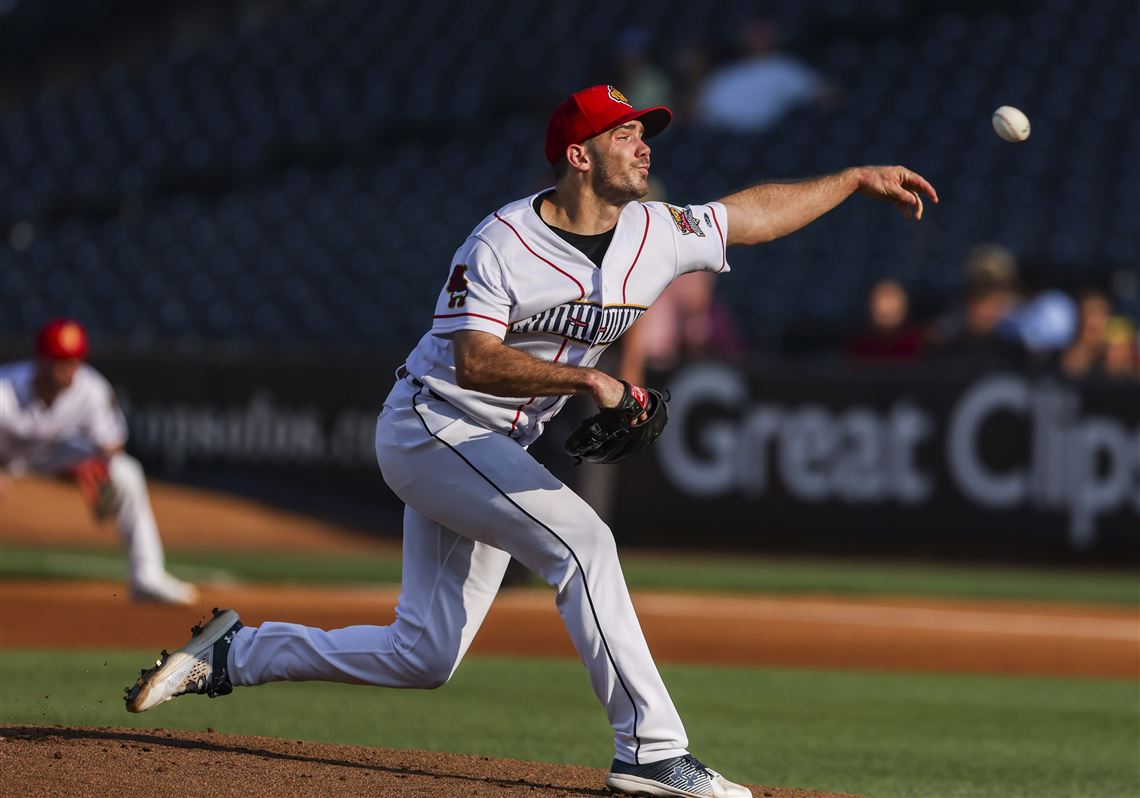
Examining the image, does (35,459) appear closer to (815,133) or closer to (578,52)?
(815,133)

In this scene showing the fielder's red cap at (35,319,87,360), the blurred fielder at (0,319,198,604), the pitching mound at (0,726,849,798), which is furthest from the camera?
the blurred fielder at (0,319,198,604)

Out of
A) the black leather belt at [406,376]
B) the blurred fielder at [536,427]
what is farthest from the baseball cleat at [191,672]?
the black leather belt at [406,376]

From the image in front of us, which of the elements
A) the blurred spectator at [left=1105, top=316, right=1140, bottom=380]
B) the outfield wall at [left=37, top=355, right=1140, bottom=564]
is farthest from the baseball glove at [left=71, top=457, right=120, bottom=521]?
the blurred spectator at [left=1105, top=316, right=1140, bottom=380]

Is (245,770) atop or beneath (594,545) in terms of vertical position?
beneath

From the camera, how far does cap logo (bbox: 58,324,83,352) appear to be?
29.3 feet

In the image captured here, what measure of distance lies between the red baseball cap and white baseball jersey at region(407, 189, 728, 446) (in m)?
0.17

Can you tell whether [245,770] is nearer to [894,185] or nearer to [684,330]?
[894,185]

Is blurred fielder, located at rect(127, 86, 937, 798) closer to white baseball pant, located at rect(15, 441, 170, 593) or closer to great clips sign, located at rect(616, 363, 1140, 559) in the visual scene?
white baseball pant, located at rect(15, 441, 170, 593)

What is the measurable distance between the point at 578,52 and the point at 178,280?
17.8 feet

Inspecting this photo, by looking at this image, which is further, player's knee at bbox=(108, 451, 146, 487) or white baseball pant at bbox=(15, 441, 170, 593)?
player's knee at bbox=(108, 451, 146, 487)

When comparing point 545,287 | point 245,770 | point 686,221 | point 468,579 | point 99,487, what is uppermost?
point 686,221

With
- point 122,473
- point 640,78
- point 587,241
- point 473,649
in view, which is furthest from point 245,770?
point 640,78

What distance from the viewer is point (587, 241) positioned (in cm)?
437

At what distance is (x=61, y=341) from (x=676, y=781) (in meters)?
5.77
